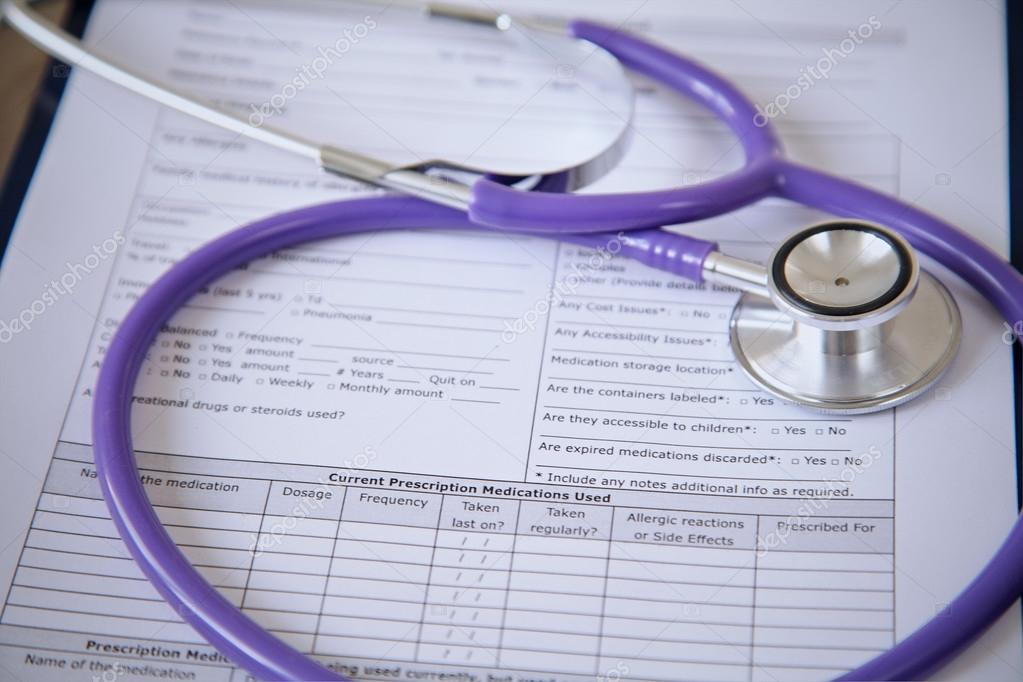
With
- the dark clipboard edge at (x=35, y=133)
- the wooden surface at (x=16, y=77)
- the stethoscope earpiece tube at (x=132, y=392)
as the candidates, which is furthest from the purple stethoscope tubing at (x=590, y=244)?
→ the wooden surface at (x=16, y=77)

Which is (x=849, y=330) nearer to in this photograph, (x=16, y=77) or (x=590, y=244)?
(x=590, y=244)

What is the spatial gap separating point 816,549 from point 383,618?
0.36 meters

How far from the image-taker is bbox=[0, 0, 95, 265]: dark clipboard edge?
1005mm

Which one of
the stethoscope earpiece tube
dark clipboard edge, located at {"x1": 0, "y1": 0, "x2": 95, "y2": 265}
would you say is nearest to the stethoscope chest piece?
the stethoscope earpiece tube

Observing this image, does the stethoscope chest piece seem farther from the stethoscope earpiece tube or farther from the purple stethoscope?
the stethoscope earpiece tube

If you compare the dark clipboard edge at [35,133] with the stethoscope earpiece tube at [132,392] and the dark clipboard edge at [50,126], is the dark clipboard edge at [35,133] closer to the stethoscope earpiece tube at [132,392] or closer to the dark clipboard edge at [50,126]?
the dark clipboard edge at [50,126]

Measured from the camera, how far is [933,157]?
963 mm

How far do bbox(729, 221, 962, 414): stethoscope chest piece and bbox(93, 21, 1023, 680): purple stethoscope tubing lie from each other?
0.22 feet

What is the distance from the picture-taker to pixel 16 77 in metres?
1.12

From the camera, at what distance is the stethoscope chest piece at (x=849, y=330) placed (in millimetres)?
791

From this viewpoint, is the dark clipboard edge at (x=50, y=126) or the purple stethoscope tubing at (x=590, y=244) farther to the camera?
the dark clipboard edge at (x=50, y=126)

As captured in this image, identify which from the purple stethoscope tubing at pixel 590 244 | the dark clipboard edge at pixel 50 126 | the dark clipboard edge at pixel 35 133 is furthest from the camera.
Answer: the dark clipboard edge at pixel 35 133

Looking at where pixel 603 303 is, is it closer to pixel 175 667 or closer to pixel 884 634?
pixel 884 634

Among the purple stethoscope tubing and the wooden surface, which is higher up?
the wooden surface
